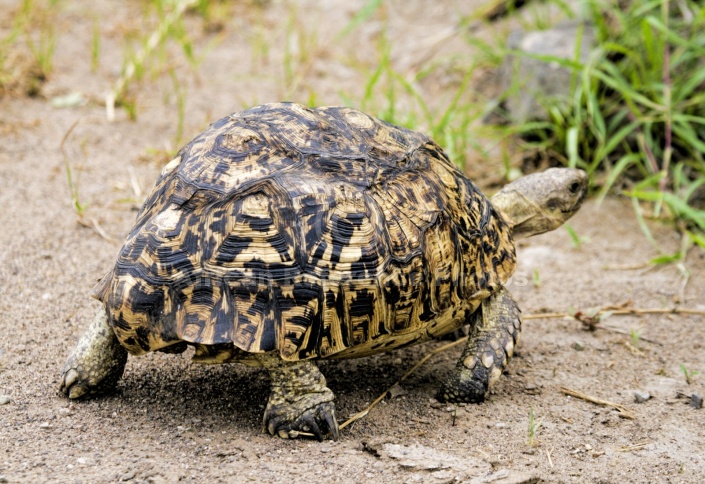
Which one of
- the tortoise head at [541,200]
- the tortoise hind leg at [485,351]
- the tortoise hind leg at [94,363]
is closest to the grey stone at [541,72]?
the tortoise head at [541,200]

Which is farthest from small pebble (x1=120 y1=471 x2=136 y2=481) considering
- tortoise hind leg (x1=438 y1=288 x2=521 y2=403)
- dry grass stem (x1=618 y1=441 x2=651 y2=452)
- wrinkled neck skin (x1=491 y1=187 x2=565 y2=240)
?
wrinkled neck skin (x1=491 y1=187 x2=565 y2=240)

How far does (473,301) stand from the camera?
10.8 feet

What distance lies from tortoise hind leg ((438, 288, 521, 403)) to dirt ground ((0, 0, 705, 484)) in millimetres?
77

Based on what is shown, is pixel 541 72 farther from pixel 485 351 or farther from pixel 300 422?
pixel 300 422

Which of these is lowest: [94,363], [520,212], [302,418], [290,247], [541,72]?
[302,418]

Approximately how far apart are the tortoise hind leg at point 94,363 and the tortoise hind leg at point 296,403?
58 cm

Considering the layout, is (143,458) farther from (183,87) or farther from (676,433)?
(183,87)

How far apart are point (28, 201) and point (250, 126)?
2.18 meters

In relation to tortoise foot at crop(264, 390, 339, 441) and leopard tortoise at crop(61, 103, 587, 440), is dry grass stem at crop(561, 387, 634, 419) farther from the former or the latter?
tortoise foot at crop(264, 390, 339, 441)

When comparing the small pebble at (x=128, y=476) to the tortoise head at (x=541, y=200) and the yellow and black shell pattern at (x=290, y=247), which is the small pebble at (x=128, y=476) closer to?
the yellow and black shell pattern at (x=290, y=247)

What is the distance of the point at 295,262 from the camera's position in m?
2.75

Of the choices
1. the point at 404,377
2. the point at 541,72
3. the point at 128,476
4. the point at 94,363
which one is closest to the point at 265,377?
the point at 404,377

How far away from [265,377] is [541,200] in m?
1.56

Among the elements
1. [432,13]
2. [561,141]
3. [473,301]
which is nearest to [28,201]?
[473,301]
